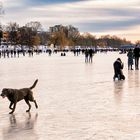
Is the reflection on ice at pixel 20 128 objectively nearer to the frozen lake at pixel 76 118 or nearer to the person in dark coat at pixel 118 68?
the frozen lake at pixel 76 118

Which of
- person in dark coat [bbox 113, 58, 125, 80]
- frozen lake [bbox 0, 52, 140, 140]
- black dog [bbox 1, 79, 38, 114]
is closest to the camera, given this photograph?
frozen lake [bbox 0, 52, 140, 140]

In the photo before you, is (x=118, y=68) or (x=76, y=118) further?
(x=118, y=68)

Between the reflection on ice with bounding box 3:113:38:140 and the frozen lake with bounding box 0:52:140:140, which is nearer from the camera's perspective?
Result: the reflection on ice with bounding box 3:113:38:140

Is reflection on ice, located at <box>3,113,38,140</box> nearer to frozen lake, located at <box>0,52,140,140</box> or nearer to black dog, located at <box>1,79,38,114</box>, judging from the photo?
frozen lake, located at <box>0,52,140,140</box>

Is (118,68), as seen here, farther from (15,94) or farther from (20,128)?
(20,128)

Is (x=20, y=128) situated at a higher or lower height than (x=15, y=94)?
lower

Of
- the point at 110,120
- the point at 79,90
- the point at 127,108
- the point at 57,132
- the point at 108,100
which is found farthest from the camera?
the point at 79,90

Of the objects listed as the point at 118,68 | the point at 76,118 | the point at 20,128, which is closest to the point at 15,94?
the point at 76,118

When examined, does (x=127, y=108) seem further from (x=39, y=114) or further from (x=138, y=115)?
(x=39, y=114)

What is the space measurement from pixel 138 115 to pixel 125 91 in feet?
18.0

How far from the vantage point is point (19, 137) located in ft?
27.4

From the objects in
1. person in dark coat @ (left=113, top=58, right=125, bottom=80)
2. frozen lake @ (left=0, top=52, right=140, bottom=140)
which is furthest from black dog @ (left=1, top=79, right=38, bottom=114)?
person in dark coat @ (left=113, top=58, right=125, bottom=80)

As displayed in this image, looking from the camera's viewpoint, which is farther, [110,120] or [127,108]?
[127,108]

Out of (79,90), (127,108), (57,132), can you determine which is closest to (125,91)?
(79,90)
